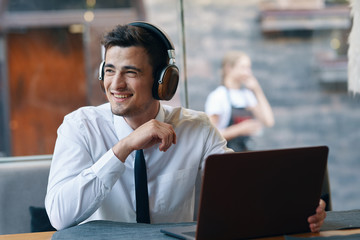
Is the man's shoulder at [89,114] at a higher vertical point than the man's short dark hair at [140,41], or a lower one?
lower

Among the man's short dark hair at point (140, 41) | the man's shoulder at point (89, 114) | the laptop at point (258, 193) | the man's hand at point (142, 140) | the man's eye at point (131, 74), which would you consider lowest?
the laptop at point (258, 193)

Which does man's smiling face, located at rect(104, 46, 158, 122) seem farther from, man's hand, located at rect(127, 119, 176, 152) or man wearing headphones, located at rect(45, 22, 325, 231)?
man's hand, located at rect(127, 119, 176, 152)

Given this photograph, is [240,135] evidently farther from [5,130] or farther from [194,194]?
[194,194]

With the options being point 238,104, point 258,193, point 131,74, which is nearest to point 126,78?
point 131,74

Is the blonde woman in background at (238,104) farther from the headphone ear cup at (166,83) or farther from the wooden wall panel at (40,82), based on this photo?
the headphone ear cup at (166,83)

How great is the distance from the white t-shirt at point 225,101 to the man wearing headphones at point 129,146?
183 cm

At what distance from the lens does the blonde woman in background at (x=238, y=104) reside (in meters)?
3.52

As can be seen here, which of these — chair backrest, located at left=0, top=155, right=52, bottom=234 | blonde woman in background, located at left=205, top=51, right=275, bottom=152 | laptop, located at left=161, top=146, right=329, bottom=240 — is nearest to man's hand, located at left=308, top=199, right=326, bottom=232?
laptop, located at left=161, top=146, right=329, bottom=240

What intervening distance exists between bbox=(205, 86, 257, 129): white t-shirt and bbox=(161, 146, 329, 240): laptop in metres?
2.28

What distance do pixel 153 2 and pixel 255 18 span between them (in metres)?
0.94

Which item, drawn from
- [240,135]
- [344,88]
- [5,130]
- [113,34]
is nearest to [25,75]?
[5,130]

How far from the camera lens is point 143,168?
1455mm

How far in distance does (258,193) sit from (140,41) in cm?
68

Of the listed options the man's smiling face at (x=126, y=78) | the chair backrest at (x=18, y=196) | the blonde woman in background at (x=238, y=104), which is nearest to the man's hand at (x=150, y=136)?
the man's smiling face at (x=126, y=78)
